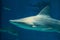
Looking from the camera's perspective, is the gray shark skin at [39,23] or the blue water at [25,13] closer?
the gray shark skin at [39,23]

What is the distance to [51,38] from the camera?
2.94 m

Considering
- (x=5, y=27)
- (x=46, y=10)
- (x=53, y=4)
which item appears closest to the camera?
(x=46, y=10)

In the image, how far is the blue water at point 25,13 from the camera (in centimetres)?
286

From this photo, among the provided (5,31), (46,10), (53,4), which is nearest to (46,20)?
(46,10)

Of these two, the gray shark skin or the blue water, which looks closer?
the gray shark skin

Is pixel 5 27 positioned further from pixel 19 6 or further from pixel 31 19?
pixel 31 19

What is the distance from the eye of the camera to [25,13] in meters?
2.94

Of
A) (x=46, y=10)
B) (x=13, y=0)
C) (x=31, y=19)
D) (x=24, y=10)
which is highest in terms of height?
(x=13, y=0)

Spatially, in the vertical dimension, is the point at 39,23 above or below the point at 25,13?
below

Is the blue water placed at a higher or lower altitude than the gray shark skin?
higher

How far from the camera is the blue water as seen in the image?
2.86m

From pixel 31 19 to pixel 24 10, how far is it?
0.86m

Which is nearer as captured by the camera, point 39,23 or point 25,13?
point 39,23

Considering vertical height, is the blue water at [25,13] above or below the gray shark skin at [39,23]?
above
